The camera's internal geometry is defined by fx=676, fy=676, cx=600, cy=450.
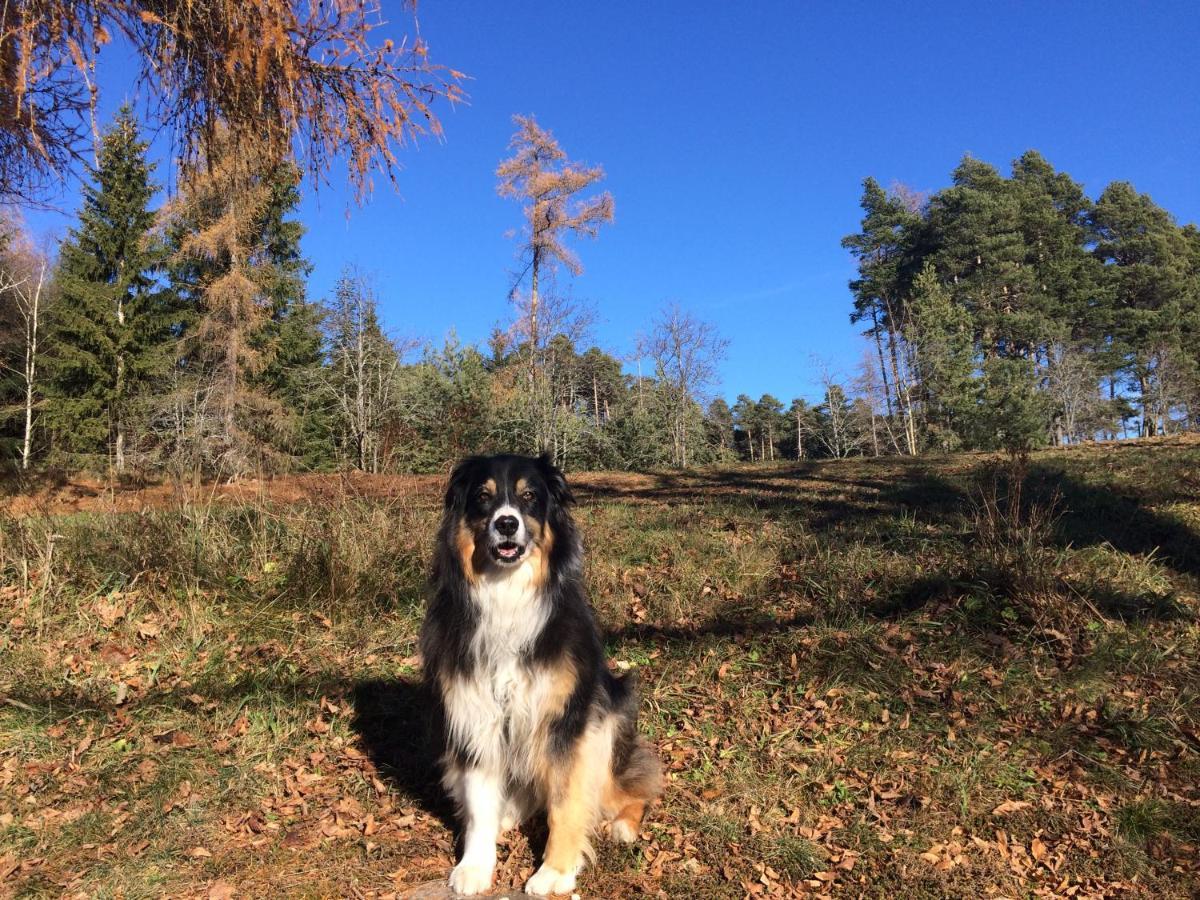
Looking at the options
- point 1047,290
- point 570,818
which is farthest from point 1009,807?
point 1047,290

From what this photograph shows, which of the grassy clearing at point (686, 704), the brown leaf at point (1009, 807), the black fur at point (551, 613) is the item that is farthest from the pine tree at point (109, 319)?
the brown leaf at point (1009, 807)

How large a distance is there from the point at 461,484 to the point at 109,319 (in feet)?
90.0

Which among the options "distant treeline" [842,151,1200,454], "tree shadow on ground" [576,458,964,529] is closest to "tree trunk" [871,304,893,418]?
"distant treeline" [842,151,1200,454]

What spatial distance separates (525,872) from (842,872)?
151 centimetres

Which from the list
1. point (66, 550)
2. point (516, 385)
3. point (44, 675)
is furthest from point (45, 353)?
point (44, 675)

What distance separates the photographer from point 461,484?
3379 mm

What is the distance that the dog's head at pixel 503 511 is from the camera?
3.13 meters

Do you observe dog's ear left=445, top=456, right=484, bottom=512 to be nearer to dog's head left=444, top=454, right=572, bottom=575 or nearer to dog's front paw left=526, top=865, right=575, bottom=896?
dog's head left=444, top=454, right=572, bottom=575

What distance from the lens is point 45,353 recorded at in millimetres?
26250

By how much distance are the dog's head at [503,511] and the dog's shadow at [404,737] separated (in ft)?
2.97

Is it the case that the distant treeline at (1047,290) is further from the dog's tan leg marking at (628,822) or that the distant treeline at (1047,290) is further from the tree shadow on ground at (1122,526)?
the dog's tan leg marking at (628,822)

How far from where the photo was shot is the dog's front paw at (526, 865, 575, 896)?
3008mm

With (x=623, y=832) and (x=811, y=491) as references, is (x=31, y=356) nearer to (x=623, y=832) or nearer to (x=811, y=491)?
(x=811, y=491)

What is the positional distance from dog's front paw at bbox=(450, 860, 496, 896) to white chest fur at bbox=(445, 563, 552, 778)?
0.41m
